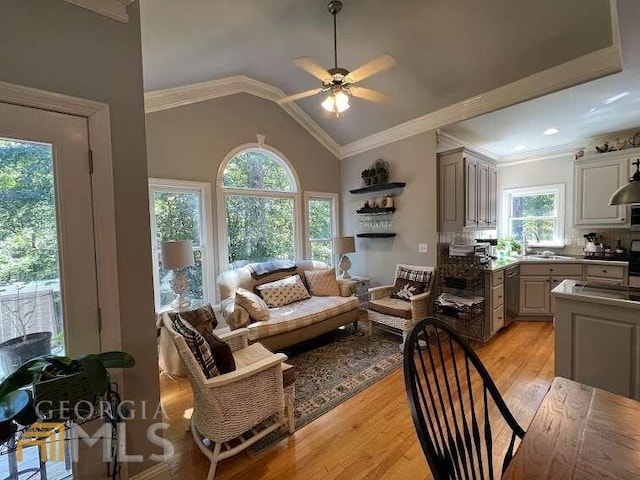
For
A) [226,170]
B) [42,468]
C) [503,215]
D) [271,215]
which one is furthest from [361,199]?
[42,468]

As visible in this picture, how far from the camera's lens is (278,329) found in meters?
3.02

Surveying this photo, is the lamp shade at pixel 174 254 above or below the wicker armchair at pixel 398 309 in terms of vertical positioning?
above

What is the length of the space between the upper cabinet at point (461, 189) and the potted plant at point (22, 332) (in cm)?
393

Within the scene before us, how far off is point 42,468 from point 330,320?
2.59 meters

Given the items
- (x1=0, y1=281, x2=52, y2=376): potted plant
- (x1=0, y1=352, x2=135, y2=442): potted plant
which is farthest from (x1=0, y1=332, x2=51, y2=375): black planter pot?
(x1=0, y1=352, x2=135, y2=442): potted plant

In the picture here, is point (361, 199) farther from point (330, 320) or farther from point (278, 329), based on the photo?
point (278, 329)

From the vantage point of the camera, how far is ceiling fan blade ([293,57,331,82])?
2.08m

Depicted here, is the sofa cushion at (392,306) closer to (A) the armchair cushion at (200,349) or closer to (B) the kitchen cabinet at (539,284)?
(B) the kitchen cabinet at (539,284)

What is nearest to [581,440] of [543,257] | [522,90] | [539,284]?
[522,90]

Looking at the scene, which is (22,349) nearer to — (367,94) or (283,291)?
(283,291)

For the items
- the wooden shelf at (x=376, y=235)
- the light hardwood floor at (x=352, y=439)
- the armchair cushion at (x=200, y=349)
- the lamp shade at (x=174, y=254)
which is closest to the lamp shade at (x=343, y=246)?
the wooden shelf at (x=376, y=235)

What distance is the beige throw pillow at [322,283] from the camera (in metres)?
3.99

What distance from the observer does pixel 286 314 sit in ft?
10.6

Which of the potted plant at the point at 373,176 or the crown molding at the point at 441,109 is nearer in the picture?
the crown molding at the point at 441,109
